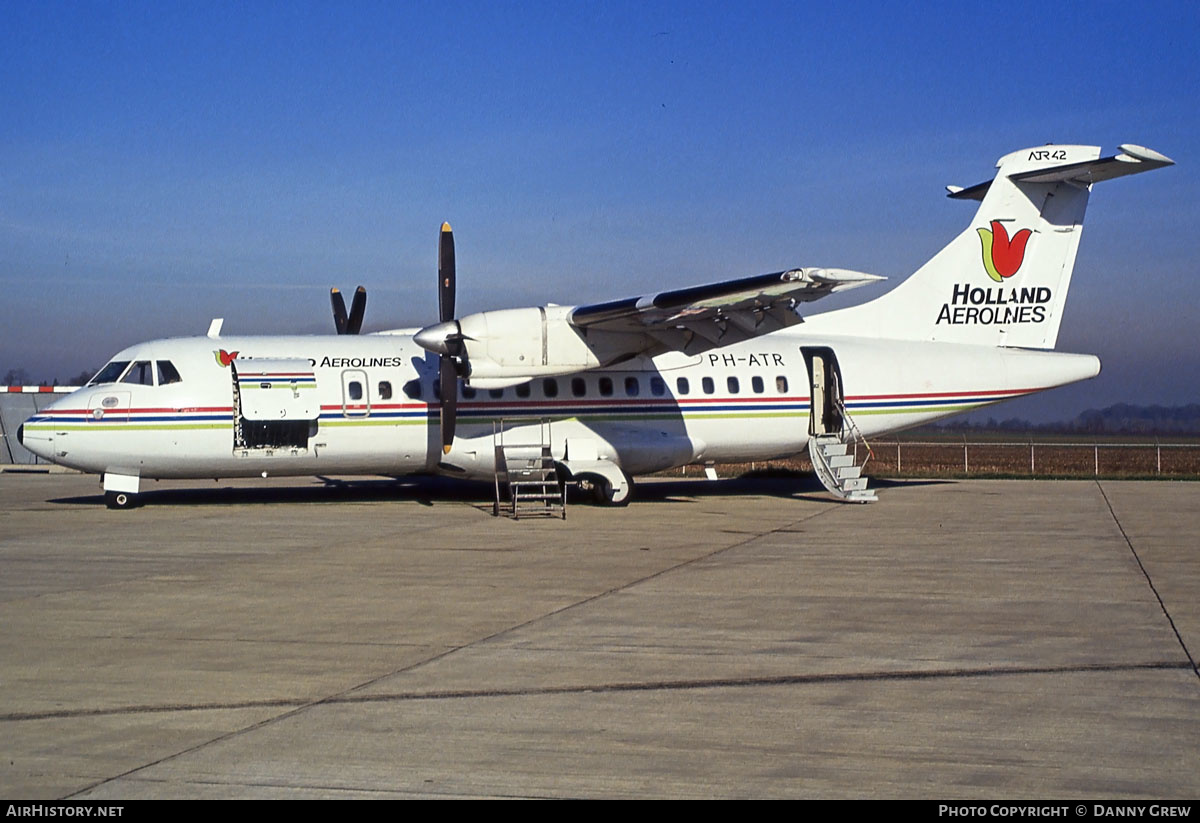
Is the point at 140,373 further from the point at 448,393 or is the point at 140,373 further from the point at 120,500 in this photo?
the point at 448,393

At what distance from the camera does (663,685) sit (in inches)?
293

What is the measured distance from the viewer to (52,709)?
22.6ft

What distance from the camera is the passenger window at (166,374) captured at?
64.0 ft

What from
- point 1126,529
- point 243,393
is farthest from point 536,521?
point 1126,529

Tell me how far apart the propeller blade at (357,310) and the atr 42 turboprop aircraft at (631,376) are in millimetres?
49

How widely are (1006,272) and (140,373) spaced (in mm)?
16144

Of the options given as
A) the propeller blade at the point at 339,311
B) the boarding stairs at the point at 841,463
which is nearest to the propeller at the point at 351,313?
the propeller blade at the point at 339,311

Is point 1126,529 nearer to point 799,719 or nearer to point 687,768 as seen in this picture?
point 799,719

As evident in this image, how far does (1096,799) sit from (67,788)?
470 centimetres

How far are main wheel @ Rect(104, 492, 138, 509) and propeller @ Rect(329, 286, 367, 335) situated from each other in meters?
5.73

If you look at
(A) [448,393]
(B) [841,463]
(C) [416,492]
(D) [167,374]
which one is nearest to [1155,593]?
(B) [841,463]

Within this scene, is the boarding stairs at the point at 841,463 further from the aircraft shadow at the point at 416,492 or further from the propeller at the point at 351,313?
the propeller at the point at 351,313

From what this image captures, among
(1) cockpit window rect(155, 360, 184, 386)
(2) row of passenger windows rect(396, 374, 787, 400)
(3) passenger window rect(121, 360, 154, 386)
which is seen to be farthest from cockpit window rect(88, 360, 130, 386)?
(2) row of passenger windows rect(396, 374, 787, 400)

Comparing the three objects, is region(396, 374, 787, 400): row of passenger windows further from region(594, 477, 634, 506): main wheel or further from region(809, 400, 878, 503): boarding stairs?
region(594, 477, 634, 506): main wheel
